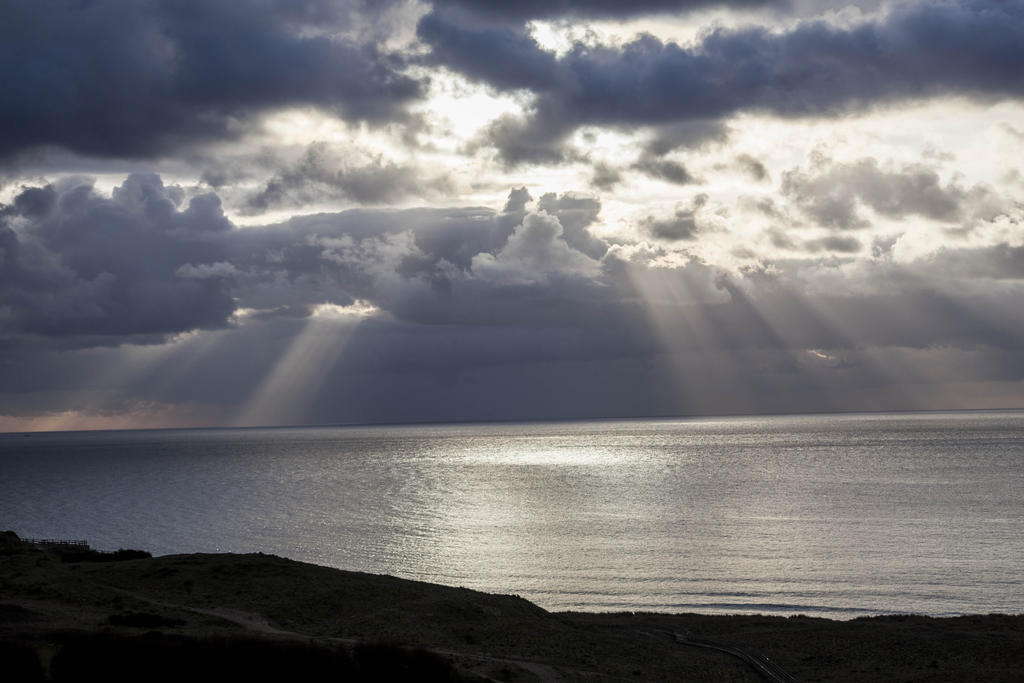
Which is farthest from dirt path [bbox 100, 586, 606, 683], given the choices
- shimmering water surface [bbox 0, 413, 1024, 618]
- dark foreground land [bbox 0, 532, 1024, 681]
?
shimmering water surface [bbox 0, 413, 1024, 618]

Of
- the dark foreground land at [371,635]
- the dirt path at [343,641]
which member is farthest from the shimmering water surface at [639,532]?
the dirt path at [343,641]

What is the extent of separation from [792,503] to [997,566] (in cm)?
5356

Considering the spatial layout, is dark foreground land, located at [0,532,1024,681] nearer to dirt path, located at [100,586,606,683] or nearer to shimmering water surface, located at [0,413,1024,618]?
dirt path, located at [100,586,606,683]

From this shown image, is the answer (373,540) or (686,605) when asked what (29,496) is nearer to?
(373,540)

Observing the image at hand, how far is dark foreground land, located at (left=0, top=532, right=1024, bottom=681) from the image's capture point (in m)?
36.0

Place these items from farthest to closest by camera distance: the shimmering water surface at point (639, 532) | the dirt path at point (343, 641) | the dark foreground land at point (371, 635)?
the shimmering water surface at point (639, 532), the dirt path at point (343, 641), the dark foreground land at point (371, 635)

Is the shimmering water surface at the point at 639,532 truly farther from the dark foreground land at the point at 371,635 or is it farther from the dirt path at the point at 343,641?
the dirt path at the point at 343,641

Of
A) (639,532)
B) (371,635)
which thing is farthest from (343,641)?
(639,532)

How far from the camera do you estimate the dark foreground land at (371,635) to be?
118 feet

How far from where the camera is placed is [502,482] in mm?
187625

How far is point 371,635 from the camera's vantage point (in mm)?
45750

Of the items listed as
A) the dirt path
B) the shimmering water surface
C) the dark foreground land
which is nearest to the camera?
the dark foreground land

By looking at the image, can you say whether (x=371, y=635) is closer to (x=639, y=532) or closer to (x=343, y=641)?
(x=343, y=641)

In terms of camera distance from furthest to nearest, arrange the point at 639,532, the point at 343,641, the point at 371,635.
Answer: the point at 639,532 < the point at 371,635 < the point at 343,641
